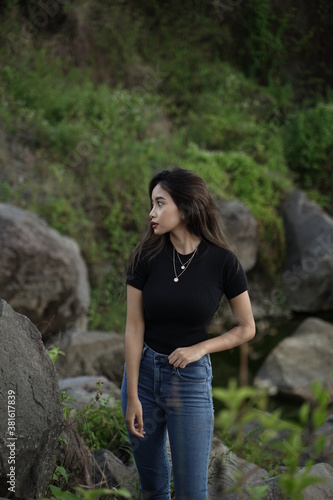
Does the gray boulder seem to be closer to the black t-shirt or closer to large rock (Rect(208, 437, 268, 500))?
large rock (Rect(208, 437, 268, 500))

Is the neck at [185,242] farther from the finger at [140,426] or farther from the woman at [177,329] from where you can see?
the finger at [140,426]

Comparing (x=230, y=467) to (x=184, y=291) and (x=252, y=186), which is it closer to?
(x=184, y=291)

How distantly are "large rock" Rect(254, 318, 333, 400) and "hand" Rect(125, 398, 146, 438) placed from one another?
4.49 metres

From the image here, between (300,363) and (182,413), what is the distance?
5.16 m

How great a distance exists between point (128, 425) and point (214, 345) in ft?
1.48

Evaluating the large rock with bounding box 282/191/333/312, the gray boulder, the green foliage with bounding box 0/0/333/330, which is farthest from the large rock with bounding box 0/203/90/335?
the large rock with bounding box 282/191/333/312

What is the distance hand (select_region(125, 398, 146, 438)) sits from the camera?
2412 mm

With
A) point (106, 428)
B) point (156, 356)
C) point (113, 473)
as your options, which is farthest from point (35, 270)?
point (156, 356)

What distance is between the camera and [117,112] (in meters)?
10.1

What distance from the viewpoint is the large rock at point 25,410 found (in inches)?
86.1

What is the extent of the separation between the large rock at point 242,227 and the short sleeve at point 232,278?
641 centimetres

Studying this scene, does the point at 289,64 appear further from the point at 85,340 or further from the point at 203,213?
the point at 203,213

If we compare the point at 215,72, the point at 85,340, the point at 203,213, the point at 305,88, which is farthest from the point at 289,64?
the point at 203,213

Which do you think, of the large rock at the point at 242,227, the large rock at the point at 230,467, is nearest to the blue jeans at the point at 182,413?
the large rock at the point at 230,467
